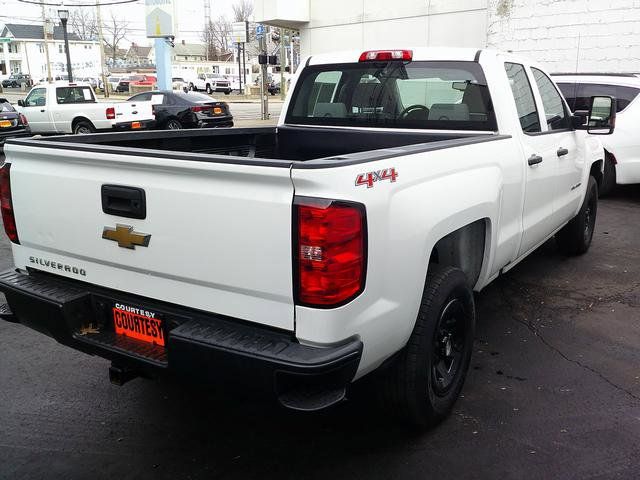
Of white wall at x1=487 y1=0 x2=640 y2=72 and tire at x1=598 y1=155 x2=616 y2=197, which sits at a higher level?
white wall at x1=487 y1=0 x2=640 y2=72

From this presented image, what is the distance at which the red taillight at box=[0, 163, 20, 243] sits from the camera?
3156 millimetres

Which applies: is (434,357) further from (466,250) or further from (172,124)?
(172,124)

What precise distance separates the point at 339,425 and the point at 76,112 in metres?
16.2

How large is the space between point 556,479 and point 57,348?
3220 millimetres

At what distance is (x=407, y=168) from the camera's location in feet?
8.64

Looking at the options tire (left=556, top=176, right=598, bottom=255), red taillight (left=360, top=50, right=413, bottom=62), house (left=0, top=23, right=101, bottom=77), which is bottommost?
tire (left=556, top=176, right=598, bottom=255)

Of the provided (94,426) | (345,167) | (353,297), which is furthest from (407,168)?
(94,426)

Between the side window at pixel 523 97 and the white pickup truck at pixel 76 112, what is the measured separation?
→ 1415 cm

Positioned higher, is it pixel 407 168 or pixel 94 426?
pixel 407 168

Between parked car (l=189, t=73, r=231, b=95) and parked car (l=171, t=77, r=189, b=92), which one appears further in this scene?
parked car (l=189, t=73, r=231, b=95)

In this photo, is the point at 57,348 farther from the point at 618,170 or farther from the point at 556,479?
the point at 618,170

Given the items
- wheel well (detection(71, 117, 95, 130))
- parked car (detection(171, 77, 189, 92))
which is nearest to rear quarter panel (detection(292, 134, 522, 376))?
wheel well (detection(71, 117, 95, 130))

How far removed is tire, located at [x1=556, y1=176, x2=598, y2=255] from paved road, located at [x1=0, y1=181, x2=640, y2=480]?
69.6 inches

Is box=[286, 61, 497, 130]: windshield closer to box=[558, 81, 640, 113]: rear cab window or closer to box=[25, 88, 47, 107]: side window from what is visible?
box=[558, 81, 640, 113]: rear cab window
